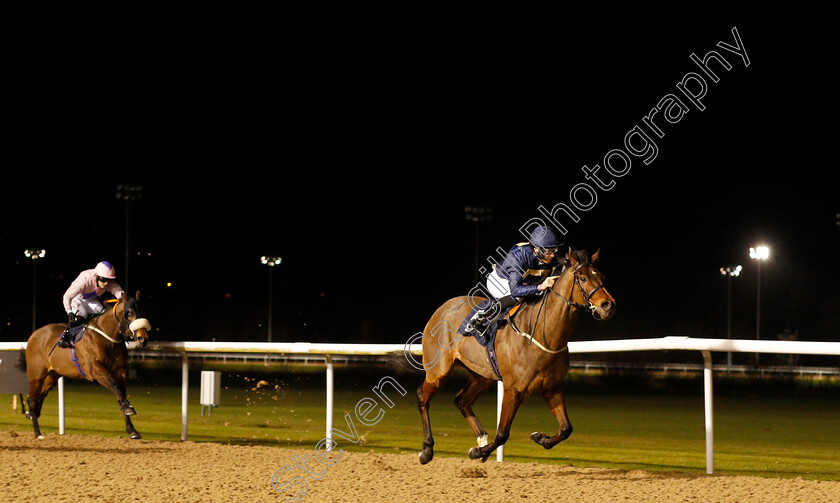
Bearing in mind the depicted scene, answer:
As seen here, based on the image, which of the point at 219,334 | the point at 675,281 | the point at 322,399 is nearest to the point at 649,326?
the point at 675,281

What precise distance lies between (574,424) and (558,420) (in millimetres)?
5650

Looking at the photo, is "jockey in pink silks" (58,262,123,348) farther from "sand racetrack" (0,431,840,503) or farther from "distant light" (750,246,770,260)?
"distant light" (750,246,770,260)

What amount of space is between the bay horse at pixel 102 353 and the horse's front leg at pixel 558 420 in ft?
13.5

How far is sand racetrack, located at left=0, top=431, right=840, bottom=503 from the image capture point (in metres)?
5.22

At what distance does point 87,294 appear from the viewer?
9273 mm

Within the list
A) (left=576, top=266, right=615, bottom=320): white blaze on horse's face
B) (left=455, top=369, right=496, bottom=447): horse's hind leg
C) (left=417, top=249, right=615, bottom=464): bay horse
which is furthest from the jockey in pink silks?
(left=576, top=266, right=615, bottom=320): white blaze on horse's face

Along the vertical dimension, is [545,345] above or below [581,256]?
below

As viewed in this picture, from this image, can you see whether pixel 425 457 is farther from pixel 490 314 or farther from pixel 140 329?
pixel 140 329

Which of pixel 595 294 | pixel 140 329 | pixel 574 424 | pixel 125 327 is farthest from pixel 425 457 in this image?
pixel 574 424

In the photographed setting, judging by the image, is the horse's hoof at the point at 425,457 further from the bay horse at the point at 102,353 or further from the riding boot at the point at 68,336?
the riding boot at the point at 68,336

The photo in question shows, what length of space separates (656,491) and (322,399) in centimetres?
1014

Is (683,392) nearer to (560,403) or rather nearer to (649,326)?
(560,403)

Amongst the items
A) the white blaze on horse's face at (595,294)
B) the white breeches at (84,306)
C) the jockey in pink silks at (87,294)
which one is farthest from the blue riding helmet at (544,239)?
the white breeches at (84,306)

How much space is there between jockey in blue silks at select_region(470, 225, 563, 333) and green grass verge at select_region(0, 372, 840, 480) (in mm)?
1614
